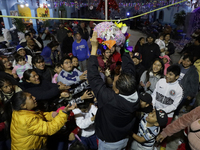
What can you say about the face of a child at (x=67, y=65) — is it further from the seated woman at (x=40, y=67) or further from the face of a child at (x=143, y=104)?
the face of a child at (x=143, y=104)

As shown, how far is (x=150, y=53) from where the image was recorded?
13.1 feet

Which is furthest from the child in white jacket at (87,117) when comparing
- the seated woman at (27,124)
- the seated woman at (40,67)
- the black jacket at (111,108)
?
the seated woman at (40,67)

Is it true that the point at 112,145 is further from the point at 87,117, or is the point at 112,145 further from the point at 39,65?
the point at 39,65

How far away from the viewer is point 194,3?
10164mm

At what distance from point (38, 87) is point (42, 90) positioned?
4.1 inches

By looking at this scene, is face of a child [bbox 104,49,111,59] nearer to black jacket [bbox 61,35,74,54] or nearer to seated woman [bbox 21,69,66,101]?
seated woman [bbox 21,69,66,101]

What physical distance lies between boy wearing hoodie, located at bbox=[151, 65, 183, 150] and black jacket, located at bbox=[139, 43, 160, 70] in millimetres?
1654

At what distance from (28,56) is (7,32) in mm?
7963

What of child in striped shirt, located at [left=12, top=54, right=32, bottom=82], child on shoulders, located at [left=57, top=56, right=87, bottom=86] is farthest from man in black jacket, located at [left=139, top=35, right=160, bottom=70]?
child in striped shirt, located at [left=12, top=54, right=32, bottom=82]

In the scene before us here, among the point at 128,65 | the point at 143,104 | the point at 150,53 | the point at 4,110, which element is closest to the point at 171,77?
the point at 143,104

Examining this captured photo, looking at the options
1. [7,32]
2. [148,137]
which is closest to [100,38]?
[148,137]

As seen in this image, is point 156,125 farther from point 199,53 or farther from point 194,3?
point 194,3

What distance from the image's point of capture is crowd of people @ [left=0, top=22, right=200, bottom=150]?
1.37 metres

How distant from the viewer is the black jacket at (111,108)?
1.30 meters
